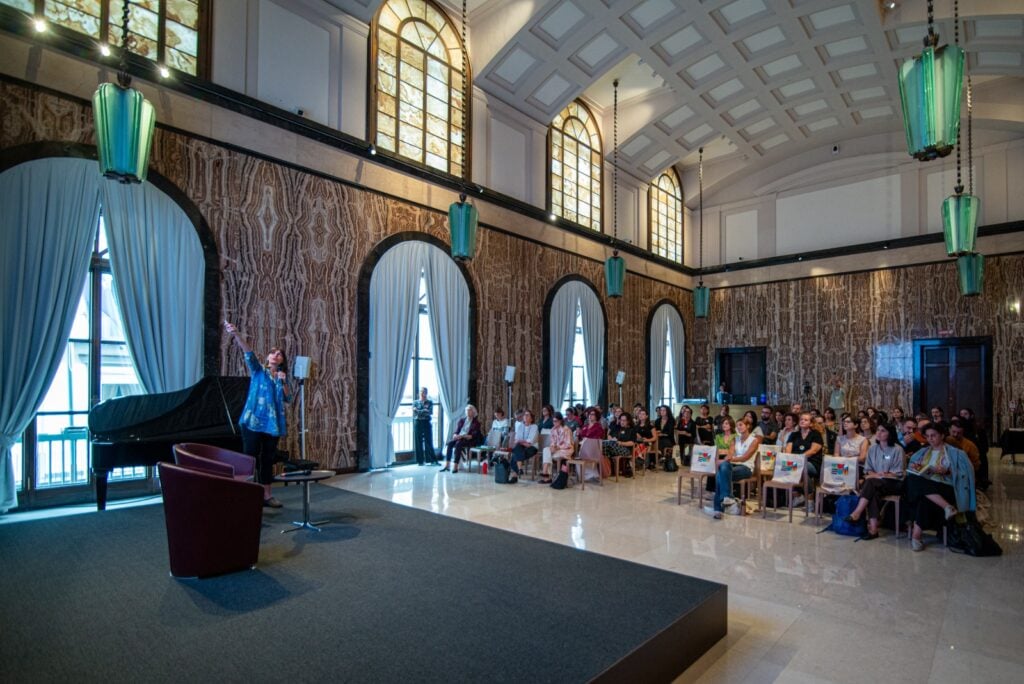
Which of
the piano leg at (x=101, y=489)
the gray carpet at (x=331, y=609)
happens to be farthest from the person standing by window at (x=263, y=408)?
the piano leg at (x=101, y=489)

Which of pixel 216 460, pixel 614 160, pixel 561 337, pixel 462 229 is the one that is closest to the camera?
pixel 216 460

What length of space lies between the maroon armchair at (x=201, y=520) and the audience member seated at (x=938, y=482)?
540 cm

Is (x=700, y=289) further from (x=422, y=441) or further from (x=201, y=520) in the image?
(x=201, y=520)

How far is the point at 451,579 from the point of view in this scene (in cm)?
370

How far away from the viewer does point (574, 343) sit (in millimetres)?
12539

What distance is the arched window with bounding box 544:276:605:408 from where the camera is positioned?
11859 mm

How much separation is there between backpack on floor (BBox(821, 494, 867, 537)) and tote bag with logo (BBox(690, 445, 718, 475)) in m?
1.28

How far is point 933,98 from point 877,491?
3.48 m

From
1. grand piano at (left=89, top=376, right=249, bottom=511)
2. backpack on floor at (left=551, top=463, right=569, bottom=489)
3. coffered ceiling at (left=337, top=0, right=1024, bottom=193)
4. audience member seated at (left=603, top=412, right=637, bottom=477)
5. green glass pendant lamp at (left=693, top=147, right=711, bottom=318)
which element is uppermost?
coffered ceiling at (left=337, top=0, right=1024, bottom=193)

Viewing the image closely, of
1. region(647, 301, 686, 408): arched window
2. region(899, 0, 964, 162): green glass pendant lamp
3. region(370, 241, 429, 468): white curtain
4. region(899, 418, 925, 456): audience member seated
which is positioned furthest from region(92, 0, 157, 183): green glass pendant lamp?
region(647, 301, 686, 408): arched window

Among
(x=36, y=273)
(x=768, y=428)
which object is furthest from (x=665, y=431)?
(x=36, y=273)

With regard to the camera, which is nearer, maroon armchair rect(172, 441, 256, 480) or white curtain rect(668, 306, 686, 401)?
maroon armchair rect(172, 441, 256, 480)

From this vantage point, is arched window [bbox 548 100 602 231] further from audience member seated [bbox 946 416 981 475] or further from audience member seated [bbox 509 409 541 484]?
audience member seated [bbox 946 416 981 475]

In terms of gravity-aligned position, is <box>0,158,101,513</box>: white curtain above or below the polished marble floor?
above
